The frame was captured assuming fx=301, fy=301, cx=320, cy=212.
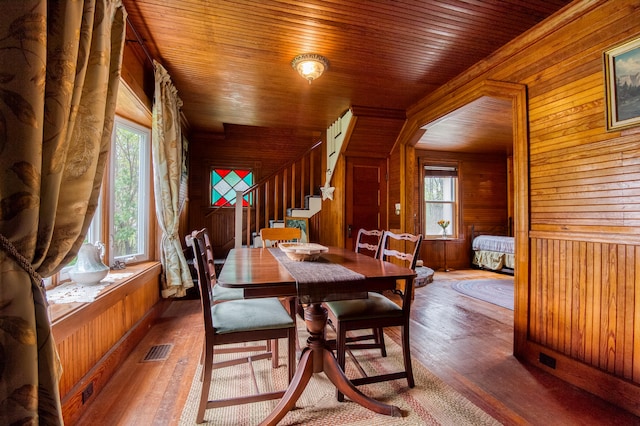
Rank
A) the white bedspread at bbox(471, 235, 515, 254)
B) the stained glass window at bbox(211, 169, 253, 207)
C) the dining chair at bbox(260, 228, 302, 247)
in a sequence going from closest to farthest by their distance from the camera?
the dining chair at bbox(260, 228, 302, 247) → the white bedspread at bbox(471, 235, 515, 254) → the stained glass window at bbox(211, 169, 253, 207)

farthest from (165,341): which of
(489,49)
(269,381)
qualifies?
(489,49)

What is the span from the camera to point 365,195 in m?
4.39

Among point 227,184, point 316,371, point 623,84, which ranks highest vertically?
point 623,84

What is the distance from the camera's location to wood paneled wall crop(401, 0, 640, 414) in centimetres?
173

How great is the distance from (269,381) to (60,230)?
1.47 m

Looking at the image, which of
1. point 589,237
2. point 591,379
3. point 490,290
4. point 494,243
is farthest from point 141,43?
point 494,243

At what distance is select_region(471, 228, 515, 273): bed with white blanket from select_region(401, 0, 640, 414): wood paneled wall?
3.46m

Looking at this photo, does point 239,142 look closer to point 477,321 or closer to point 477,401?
point 477,321

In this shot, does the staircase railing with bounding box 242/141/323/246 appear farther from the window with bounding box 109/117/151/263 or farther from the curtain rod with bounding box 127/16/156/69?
the curtain rod with bounding box 127/16/156/69

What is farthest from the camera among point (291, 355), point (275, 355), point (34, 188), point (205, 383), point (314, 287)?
point (275, 355)

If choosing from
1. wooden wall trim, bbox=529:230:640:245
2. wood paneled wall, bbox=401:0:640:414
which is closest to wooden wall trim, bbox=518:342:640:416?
wood paneled wall, bbox=401:0:640:414

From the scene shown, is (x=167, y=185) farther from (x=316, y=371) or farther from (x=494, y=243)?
(x=494, y=243)

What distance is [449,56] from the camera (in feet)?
8.81

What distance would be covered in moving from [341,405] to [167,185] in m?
2.56
